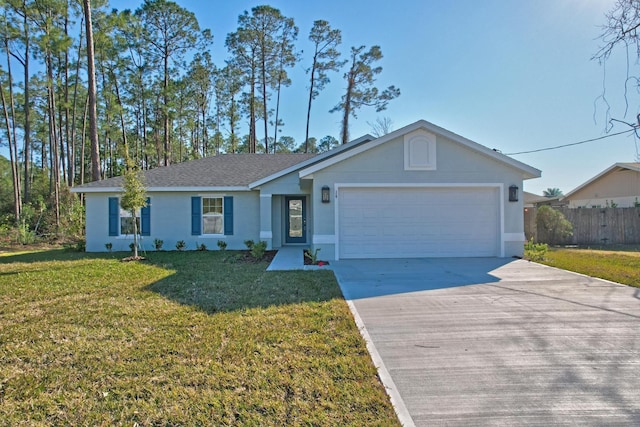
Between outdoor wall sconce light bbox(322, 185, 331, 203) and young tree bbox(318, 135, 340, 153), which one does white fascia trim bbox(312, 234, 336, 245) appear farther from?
young tree bbox(318, 135, 340, 153)

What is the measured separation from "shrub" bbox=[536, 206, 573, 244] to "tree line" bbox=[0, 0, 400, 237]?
1428cm

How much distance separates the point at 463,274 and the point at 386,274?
1714 mm

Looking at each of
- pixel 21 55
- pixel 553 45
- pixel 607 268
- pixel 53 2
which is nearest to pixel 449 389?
pixel 607 268

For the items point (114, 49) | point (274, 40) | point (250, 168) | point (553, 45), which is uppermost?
point (274, 40)

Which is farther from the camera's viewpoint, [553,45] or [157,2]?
[157,2]

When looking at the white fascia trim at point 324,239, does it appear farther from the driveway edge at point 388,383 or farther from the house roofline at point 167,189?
the driveway edge at point 388,383

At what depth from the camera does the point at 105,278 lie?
7363 mm

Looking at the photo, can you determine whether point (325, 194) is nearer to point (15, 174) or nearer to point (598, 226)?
point (598, 226)

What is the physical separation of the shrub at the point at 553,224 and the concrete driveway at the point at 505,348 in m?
9.12

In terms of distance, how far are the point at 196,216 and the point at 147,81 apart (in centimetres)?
1688

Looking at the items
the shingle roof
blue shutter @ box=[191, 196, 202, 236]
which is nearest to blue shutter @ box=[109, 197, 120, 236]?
the shingle roof

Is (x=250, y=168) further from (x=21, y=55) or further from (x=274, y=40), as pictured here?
(x=21, y=55)

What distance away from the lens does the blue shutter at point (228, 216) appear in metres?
12.6

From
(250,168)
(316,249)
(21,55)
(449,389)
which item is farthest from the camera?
(21,55)
